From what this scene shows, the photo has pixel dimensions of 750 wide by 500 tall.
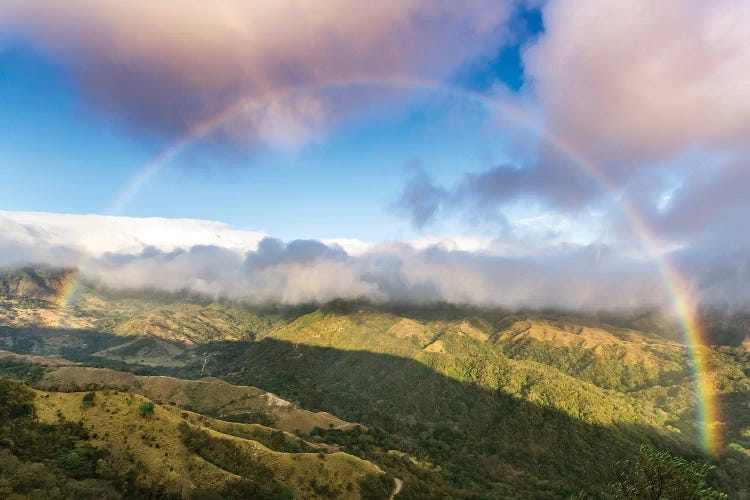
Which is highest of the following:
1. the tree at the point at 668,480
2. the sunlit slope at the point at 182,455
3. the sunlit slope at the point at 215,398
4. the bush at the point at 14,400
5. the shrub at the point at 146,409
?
the tree at the point at 668,480

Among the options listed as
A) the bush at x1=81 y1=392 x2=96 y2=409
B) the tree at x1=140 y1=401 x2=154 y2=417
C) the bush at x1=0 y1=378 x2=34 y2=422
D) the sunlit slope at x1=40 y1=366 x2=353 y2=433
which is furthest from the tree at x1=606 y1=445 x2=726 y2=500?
the sunlit slope at x1=40 y1=366 x2=353 y2=433

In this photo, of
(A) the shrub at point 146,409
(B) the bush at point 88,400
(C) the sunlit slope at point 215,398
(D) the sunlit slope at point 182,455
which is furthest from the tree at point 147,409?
(C) the sunlit slope at point 215,398

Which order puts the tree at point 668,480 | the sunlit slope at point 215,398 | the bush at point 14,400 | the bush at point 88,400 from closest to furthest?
the bush at point 14,400
the tree at point 668,480
the bush at point 88,400
the sunlit slope at point 215,398

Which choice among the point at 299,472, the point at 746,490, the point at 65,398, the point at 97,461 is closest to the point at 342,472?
the point at 299,472

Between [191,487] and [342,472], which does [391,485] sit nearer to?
[342,472]

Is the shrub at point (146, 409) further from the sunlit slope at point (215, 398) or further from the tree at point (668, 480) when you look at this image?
the tree at point (668, 480)

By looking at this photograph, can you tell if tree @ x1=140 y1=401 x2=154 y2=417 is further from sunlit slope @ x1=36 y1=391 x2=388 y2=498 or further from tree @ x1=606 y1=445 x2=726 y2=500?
tree @ x1=606 y1=445 x2=726 y2=500

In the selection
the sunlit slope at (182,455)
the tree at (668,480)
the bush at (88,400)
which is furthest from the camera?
the bush at (88,400)
